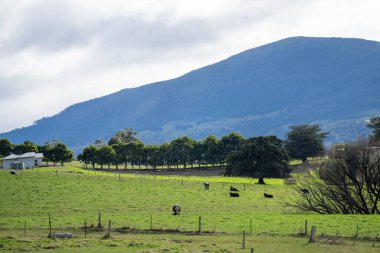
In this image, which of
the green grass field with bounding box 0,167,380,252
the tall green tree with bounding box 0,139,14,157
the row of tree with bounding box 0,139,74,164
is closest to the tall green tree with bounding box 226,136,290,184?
the green grass field with bounding box 0,167,380,252

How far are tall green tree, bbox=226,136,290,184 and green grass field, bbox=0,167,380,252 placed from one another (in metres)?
13.5

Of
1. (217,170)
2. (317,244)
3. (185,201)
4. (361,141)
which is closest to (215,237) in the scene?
(317,244)

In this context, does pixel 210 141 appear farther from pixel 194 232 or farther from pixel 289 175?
pixel 194 232

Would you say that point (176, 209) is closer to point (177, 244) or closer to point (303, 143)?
point (177, 244)

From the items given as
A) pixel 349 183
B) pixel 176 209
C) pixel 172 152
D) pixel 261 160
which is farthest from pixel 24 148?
pixel 349 183

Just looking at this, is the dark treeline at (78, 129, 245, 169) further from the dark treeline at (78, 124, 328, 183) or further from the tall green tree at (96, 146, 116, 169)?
the tall green tree at (96, 146, 116, 169)

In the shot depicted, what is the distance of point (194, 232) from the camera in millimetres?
42656

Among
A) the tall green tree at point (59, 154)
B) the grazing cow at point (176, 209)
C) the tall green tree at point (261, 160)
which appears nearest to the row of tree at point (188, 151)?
the tall green tree at point (59, 154)

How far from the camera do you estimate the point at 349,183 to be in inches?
2400

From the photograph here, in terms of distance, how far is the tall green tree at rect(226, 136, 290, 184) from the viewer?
327ft

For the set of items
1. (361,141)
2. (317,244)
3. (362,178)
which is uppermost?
(361,141)

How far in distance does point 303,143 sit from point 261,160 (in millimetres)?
49394

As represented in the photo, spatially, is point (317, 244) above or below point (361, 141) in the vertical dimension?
below

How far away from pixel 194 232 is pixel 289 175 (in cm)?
6217
